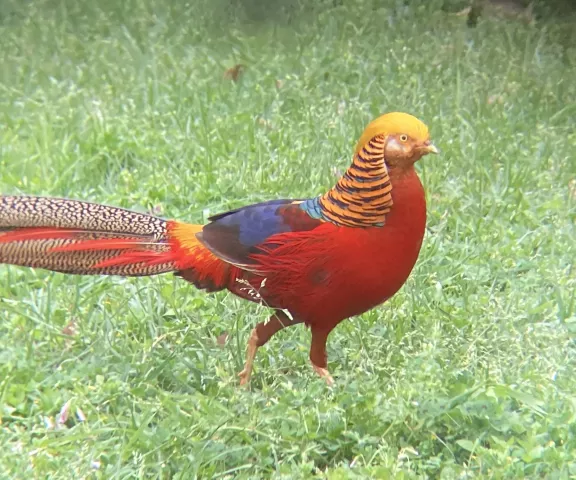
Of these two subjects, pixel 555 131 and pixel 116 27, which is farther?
pixel 116 27

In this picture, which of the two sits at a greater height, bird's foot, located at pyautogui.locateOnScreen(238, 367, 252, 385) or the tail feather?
the tail feather

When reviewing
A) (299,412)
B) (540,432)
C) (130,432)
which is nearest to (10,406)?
(130,432)

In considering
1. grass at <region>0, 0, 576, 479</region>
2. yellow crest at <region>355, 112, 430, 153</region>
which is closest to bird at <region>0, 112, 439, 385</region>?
yellow crest at <region>355, 112, 430, 153</region>

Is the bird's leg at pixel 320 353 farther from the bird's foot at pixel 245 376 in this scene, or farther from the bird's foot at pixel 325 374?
the bird's foot at pixel 245 376

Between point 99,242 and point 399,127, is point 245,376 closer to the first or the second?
point 99,242

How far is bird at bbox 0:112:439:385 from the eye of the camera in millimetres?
2662

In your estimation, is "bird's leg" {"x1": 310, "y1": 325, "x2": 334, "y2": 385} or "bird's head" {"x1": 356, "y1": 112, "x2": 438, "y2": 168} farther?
"bird's leg" {"x1": 310, "y1": 325, "x2": 334, "y2": 385}

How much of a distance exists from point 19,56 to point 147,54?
37.5 inches

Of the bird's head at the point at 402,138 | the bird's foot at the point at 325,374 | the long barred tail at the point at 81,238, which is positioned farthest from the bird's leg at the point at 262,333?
the bird's head at the point at 402,138

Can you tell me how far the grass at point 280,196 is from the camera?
2691 millimetres

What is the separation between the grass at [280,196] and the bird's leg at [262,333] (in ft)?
0.20

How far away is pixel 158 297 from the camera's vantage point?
3600 mm

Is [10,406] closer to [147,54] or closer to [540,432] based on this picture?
[540,432]

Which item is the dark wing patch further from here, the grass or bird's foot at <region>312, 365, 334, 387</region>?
bird's foot at <region>312, 365, 334, 387</region>
